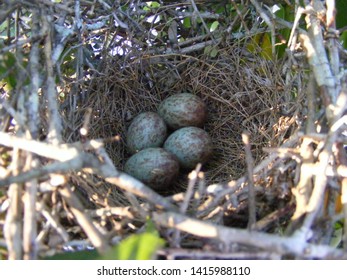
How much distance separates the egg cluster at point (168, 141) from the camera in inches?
67.6

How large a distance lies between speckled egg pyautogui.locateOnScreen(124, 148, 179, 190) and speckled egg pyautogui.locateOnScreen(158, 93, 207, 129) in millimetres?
184

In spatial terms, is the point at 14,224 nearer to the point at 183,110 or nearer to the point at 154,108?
the point at 183,110

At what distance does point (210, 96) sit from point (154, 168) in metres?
0.40

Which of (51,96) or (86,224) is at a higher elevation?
(51,96)

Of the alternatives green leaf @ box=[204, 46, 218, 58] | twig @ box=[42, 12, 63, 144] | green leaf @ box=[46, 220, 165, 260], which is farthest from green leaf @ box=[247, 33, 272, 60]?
green leaf @ box=[46, 220, 165, 260]

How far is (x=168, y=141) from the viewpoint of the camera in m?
1.86

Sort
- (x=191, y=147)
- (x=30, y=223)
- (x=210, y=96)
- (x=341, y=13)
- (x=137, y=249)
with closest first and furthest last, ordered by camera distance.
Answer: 1. (x=137, y=249)
2. (x=30, y=223)
3. (x=341, y=13)
4. (x=191, y=147)
5. (x=210, y=96)

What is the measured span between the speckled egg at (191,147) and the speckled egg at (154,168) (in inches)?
2.4

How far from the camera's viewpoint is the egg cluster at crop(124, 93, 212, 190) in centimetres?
172

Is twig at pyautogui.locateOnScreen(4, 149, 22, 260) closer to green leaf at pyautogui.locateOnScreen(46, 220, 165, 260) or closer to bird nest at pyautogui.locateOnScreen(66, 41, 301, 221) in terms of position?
green leaf at pyautogui.locateOnScreen(46, 220, 165, 260)

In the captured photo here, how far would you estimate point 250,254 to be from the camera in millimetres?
792

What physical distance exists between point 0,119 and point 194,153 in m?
0.82

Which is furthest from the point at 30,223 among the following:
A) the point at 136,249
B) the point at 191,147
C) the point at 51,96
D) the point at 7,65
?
the point at 191,147

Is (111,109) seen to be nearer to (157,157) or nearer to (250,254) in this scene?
(157,157)
